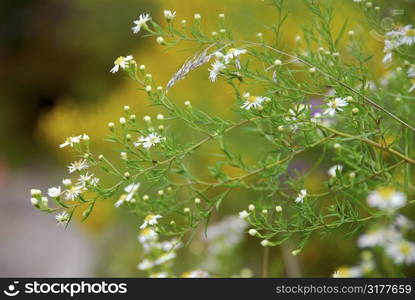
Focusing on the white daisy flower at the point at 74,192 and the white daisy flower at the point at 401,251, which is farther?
the white daisy flower at the point at 74,192

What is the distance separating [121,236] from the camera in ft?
18.0

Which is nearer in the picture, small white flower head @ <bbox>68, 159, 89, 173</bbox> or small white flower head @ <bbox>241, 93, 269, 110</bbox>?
small white flower head @ <bbox>241, 93, 269, 110</bbox>

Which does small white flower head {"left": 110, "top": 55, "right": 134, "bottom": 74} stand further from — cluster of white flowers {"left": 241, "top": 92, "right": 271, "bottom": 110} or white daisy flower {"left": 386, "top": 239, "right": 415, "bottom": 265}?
white daisy flower {"left": 386, "top": 239, "right": 415, "bottom": 265}

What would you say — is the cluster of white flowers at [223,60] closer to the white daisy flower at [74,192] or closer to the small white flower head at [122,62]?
the small white flower head at [122,62]

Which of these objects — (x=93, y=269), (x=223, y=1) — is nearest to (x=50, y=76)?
(x=93, y=269)

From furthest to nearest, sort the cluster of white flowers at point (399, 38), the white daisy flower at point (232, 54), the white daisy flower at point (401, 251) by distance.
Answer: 1. the cluster of white flowers at point (399, 38)
2. the white daisy flower at point (232, 54)
3. the white daisy flower at point (401, 251)

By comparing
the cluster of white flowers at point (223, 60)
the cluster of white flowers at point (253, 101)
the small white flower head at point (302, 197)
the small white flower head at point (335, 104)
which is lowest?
the small white flower head at point (302, 197)

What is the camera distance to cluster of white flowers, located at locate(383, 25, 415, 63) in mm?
1771

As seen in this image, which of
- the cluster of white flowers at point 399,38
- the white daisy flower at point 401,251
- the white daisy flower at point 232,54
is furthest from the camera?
the cluster of white flowers at point 399,38

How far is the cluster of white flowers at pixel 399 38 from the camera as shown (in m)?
1.77

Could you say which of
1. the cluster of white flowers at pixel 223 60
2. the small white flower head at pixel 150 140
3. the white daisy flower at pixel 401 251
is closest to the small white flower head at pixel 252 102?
the cluster of white flowers at pixel 223 60

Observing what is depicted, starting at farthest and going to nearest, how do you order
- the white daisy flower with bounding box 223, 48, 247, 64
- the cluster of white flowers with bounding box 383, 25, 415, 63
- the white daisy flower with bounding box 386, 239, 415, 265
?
1. the cluster of white flowers with bounding box 383, 25, 415, 63
2. the white daisy flower with bounding box 223, 48, 247, 64
3. the white daisy flower with bounding box 386, 239, 415, 265

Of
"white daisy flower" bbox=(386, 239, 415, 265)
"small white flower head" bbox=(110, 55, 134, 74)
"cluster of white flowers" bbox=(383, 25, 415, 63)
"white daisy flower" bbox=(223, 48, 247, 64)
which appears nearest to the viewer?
"white daisy flower" bbox=(386, 239, 415, 265)

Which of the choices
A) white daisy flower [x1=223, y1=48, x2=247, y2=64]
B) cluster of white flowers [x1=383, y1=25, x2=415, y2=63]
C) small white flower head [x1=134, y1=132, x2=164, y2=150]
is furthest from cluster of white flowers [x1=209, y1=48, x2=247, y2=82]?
cluster of white flowers [x1=383, y1=25, x2=415, y2=63]
